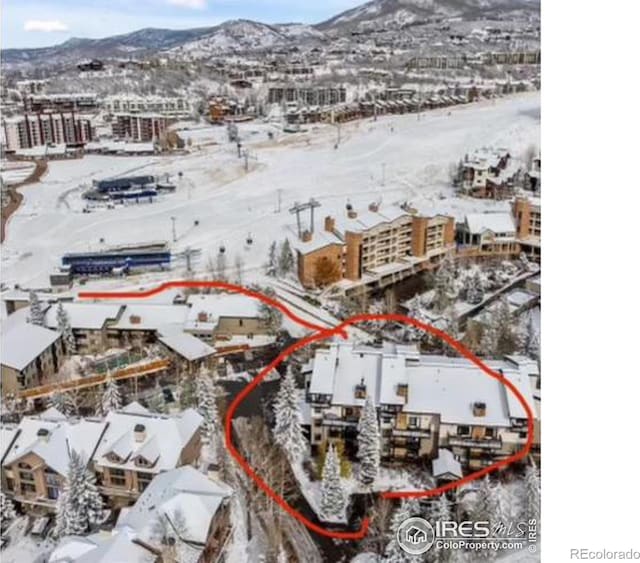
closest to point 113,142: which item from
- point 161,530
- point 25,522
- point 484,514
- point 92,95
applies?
point 92,95

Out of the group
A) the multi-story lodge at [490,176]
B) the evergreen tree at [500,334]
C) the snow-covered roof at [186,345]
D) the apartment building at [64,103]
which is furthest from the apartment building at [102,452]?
the apartment building at [64,103]

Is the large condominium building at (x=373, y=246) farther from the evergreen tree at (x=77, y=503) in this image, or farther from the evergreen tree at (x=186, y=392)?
the evergreen tree at (x=77, y=503)

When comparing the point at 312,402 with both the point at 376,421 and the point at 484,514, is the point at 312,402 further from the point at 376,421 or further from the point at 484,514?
the point at 484,514

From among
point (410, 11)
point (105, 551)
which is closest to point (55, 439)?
point (105, 551)

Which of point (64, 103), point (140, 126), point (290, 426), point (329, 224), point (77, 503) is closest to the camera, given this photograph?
point (77, 503)

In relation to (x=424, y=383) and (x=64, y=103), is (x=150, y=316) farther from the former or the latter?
(x=64, y=103)

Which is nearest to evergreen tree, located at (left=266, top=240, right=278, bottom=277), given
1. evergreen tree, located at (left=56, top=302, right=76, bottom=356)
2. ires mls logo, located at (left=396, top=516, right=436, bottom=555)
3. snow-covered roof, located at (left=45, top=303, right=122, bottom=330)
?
snow-covered roof, located at (left=45, top=303, right=122, bottom=330)

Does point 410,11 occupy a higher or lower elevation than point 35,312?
higher
